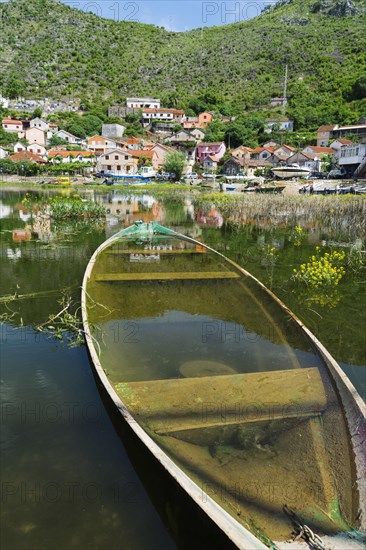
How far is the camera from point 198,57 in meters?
124

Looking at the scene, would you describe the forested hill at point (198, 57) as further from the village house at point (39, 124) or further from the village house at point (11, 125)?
the village house at point (39, 124)

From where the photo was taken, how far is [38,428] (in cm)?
420

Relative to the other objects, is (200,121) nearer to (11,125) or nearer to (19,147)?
(11,125)

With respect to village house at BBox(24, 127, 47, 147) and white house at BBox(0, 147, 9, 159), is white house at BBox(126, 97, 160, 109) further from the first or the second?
white house at BBox(0, 147, 9, 159)

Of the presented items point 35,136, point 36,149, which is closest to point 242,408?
point 36,149

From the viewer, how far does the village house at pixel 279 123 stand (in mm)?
72856

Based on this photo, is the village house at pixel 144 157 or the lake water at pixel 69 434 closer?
the lake water at pixel 69 434

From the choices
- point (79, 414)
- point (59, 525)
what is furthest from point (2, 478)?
point (79, 414)

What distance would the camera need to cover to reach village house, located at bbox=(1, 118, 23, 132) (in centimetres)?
7381

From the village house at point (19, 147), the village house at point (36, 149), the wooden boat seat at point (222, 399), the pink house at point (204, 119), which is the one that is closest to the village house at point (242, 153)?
the pink house at point (204, 119)

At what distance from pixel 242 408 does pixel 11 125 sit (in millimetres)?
83667

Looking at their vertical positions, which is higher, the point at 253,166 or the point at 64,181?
the point at 253,166

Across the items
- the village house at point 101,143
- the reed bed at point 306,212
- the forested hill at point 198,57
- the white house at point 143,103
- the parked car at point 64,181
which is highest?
the forested hill at point 198,57

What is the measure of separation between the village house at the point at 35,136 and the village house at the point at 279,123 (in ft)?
140
